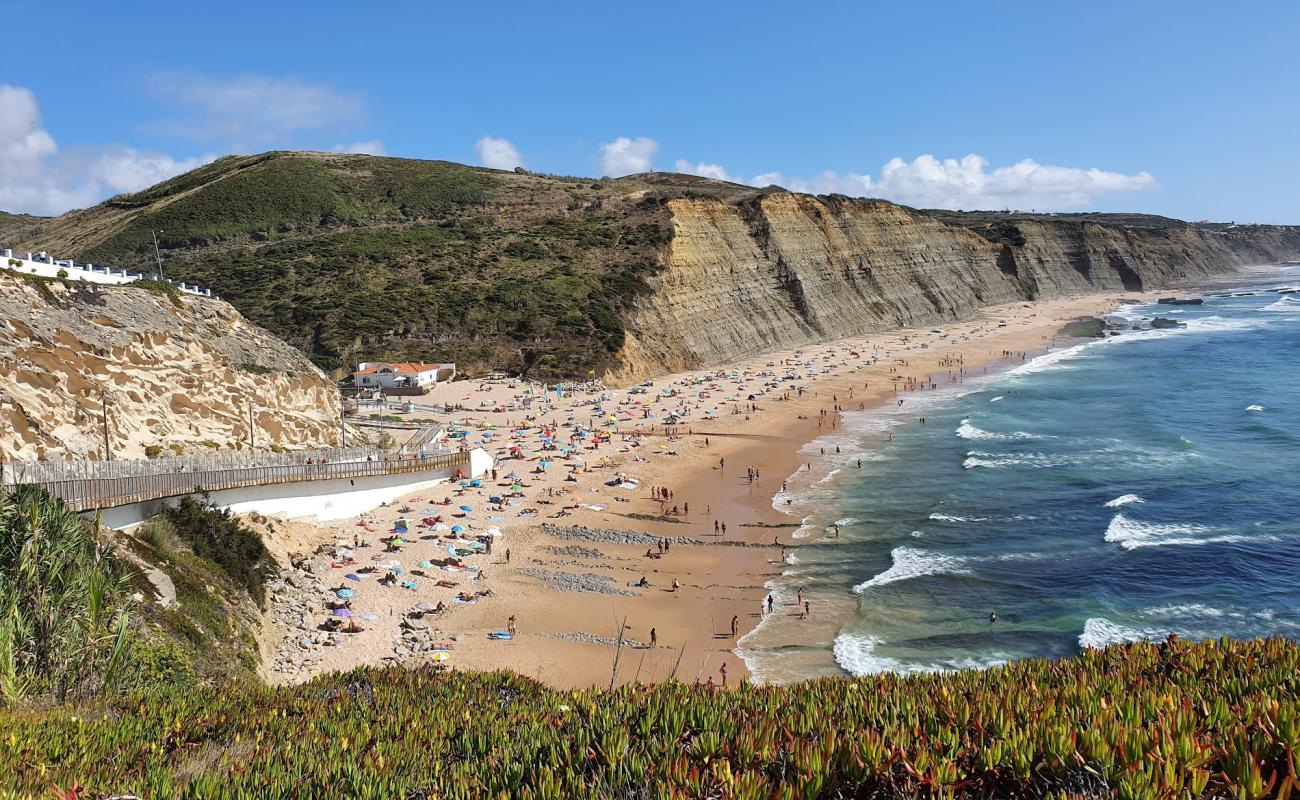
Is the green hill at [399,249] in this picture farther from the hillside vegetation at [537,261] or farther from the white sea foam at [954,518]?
the white sea foam at [954,518]

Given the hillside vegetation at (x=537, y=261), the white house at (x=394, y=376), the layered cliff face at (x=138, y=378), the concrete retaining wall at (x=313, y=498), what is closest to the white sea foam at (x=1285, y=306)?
the hillside vegetation at (x=537, y=261)

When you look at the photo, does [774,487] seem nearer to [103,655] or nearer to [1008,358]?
[103,655]

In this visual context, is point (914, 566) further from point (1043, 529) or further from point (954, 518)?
point (1043, 529)

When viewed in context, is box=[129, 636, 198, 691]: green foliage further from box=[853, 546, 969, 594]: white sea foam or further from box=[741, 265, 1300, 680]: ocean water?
box=[853, 546, 969, 594]: white sea foam

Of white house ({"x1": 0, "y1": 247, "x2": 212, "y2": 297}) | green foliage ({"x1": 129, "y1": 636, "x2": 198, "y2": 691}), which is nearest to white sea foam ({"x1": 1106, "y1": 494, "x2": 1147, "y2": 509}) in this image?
green foliage ({"x1": 129, "y1": 636, "x2": 198, "y2": 691})

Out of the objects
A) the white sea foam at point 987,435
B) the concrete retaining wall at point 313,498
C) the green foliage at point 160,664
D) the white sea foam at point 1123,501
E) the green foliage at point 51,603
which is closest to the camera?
the green foliage at point 51,603

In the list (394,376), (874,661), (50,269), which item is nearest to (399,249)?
(394,376)

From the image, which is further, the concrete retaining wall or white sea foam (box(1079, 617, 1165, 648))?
the concrete retaining wall
